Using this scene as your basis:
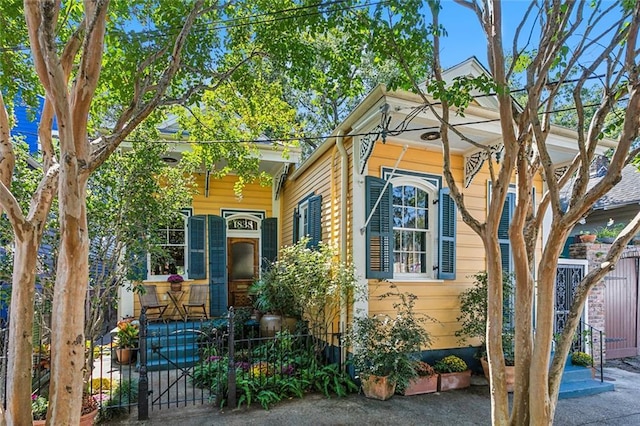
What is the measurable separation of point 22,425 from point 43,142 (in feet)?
7.32

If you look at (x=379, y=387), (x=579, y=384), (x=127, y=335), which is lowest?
(x=579, y=384)

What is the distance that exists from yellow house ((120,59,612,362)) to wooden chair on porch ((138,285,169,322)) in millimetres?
221

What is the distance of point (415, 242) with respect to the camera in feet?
20.7

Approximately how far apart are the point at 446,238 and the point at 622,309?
14.9ft

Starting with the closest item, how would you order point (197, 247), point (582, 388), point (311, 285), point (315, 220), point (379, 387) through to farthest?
point (379, 387)
point (582, 388)
point (311, 285)
point (315, 220)
point (197, 247)

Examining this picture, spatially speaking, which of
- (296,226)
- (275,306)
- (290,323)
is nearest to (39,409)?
(275,306)

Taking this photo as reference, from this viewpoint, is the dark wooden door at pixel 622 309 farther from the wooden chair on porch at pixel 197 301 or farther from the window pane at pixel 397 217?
the wooden chair on porch at pixel 197 301

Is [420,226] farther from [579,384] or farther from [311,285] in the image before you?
[579,384]

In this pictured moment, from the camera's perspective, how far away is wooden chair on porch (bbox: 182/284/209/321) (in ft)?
Result: 25.5

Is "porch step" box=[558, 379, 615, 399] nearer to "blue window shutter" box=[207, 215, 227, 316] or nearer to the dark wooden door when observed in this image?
the dark wooden door

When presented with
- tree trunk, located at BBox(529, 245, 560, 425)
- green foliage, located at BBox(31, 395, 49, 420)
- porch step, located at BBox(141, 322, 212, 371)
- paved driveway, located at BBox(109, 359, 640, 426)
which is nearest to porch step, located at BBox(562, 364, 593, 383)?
paved driveway, located at BBox(109, 359, 640, 426)

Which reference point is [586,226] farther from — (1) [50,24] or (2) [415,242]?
(1) [50,24]

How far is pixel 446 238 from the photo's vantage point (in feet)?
20.2

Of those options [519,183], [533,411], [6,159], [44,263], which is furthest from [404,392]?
[6,159]
